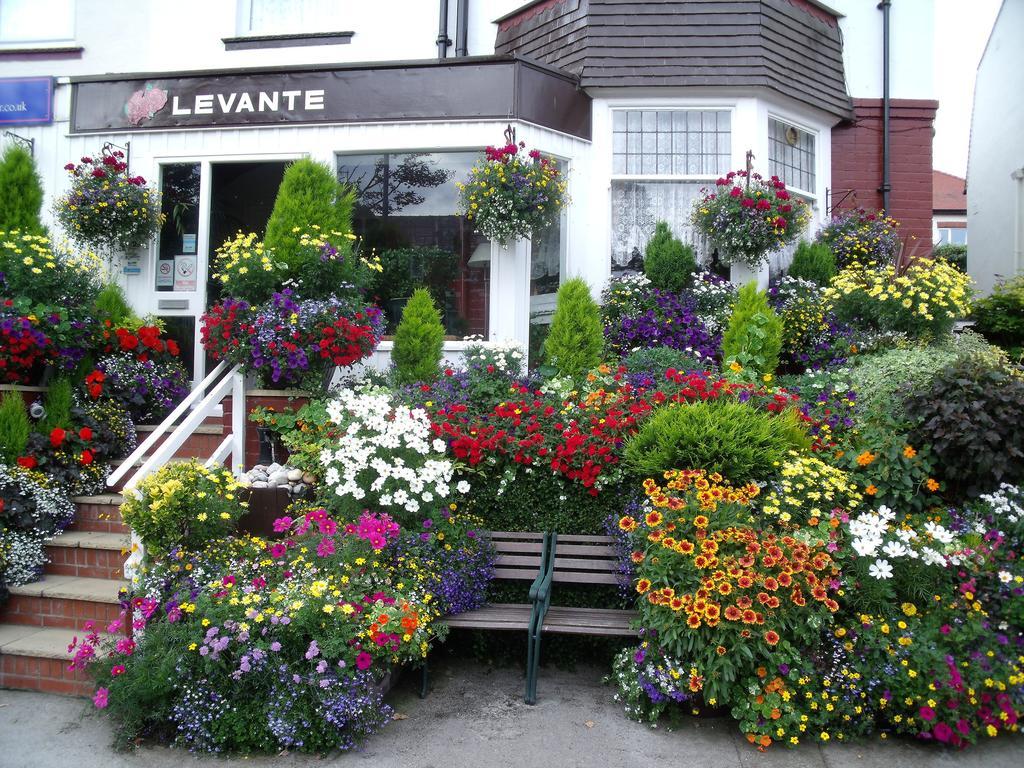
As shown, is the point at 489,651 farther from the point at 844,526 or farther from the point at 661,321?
the point at 661,321

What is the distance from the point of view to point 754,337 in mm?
6973

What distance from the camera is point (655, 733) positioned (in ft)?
13.5

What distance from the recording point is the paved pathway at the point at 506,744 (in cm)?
381

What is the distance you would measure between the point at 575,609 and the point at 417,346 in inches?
114

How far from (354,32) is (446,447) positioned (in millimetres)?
6413

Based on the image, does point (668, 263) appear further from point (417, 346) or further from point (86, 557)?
point (86, 557)

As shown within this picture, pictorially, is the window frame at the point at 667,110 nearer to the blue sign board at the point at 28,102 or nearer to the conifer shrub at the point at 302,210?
the conifer shrub at the point at 302,210

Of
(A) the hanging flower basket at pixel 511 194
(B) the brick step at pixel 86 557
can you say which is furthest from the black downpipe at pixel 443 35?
(B) the brick step at pixel 86 557

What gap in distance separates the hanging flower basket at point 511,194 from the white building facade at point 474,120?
1.20 feet

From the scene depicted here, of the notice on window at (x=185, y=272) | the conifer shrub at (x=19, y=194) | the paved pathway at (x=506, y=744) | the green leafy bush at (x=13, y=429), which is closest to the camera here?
the paved pathway at (x=506, y=744)

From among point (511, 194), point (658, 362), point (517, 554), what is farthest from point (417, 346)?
point (517, 554)

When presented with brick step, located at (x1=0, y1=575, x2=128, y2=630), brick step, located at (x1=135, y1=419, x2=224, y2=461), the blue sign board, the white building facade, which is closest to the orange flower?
the white building facade

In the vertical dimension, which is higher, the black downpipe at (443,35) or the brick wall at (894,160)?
the black downpipe at (443,35)

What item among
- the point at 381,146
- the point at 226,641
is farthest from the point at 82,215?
the point at 226,641
